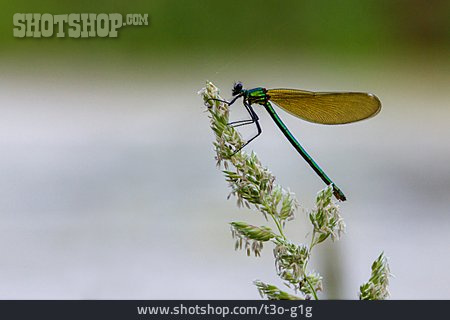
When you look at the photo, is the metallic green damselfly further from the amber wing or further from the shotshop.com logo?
the shotshop.com logo

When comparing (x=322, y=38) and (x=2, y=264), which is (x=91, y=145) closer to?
(x=2, y=264)

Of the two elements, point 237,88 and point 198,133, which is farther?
point 198,133

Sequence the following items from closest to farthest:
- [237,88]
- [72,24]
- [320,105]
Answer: [237,88], [320,105], [72,24]
